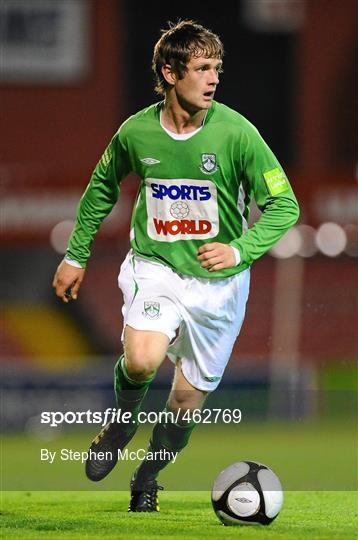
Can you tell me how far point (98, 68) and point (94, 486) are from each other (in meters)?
10.0

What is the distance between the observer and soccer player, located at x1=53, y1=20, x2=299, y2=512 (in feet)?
23.0

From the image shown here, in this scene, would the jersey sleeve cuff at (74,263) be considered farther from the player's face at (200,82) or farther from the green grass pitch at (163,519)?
the green grass pitch at (163,519)

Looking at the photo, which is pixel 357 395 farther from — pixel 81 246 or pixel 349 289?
pixel 81 246

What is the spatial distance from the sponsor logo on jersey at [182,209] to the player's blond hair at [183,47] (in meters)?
0.49

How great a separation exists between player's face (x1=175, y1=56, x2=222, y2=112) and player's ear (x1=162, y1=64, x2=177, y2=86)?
7 cm

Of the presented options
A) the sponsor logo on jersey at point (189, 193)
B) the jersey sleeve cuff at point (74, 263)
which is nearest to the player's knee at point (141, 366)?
the jersey sleeve cuff at point (74, 263)

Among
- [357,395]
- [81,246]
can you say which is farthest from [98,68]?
[81,246]

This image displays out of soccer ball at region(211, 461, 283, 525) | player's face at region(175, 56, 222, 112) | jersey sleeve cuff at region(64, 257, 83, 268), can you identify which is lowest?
soccer ball at region(211, 461, 283, 525)

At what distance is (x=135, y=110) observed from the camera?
18859mm

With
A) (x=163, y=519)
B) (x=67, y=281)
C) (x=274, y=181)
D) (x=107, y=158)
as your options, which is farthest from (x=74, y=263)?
(x=163, y=519)

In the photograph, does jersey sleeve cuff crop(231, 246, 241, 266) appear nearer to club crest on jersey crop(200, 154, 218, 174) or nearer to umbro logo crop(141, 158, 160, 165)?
club crest on jersey crop(200, 154, 218, 174)

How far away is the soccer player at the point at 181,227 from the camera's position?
23.0 feet

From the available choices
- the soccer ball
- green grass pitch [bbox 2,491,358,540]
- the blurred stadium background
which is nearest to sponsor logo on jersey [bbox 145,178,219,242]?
the soccer ball

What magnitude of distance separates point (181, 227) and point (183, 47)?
2.92ft
